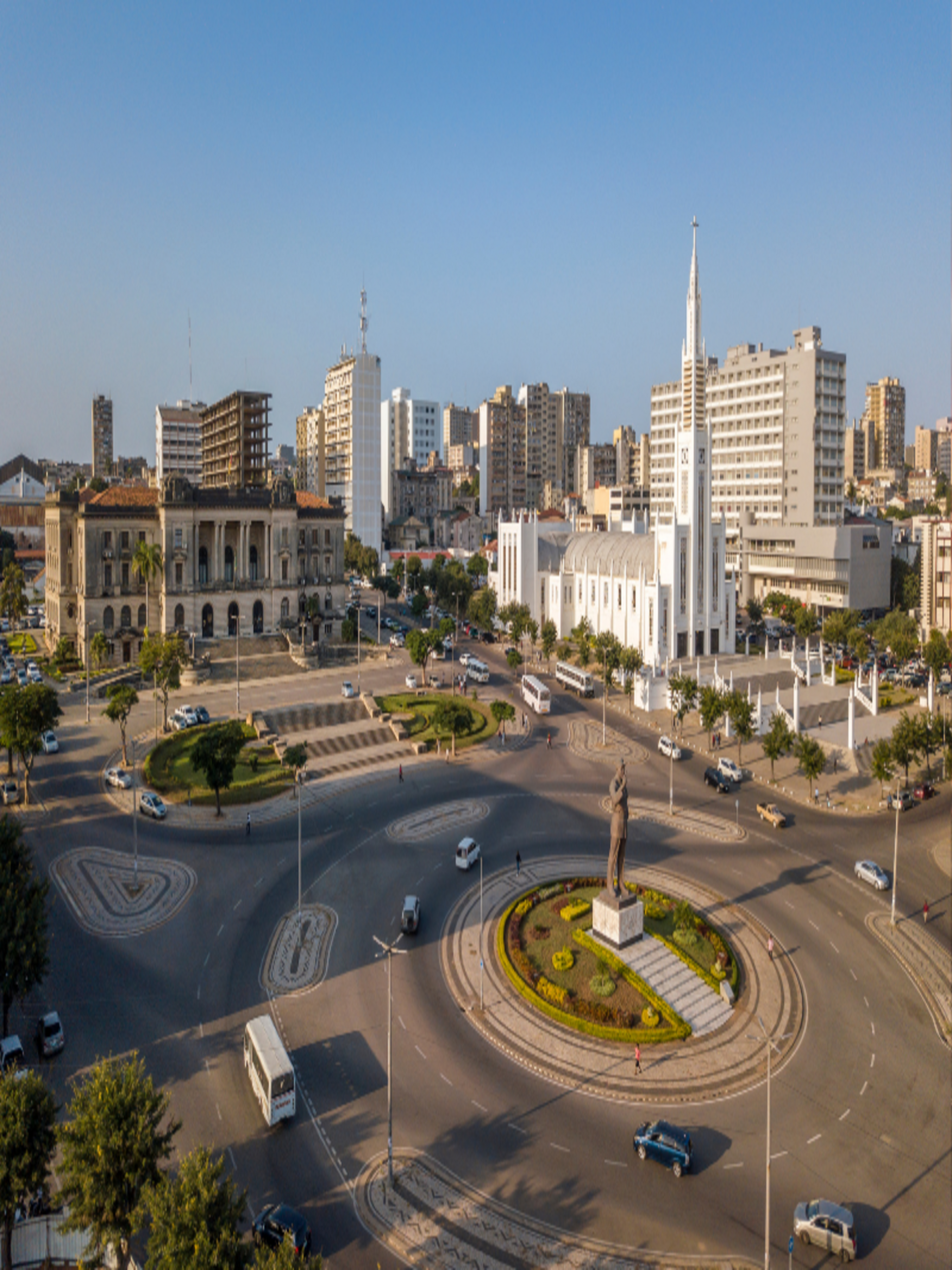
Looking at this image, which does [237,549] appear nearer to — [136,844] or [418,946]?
[136,844]

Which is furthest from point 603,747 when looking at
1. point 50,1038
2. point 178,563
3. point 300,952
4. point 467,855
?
point 178,563

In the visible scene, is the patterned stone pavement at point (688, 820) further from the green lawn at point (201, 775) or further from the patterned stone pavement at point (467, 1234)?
the patterned stone pavement at point (467, 1234)

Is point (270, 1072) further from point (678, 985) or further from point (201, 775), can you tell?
point (201, 775)

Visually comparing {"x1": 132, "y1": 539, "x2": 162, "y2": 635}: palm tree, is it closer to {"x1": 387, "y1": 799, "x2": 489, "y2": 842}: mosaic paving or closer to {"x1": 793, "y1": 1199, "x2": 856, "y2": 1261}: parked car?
{"x1": 387, "y1": 799, "x2": 489, "y2": 842}: mosaic paving

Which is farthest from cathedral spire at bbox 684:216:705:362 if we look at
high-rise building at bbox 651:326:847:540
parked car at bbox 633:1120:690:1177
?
parked car at bbox 633:1120:690:1177

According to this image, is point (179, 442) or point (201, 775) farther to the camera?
point (179, 442)

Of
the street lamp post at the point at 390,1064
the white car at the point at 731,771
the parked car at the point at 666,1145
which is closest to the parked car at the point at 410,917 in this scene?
the street lamp post at the point at 390,1064
